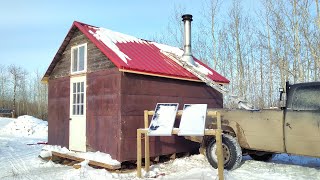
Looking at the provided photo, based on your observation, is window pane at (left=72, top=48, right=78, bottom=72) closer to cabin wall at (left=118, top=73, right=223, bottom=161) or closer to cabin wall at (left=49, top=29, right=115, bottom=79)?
cabin wall at (left=49, top=29, right=115, bottom=79)

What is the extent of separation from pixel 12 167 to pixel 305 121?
892 cm

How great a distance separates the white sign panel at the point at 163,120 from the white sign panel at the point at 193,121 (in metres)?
0.33

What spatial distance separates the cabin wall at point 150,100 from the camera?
9461mm

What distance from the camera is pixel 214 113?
7660mm

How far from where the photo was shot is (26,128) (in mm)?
25109

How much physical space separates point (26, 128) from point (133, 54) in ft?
58.2

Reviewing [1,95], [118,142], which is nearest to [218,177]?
→ [118,142]

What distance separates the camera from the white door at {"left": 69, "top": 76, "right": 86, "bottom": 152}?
10.8 metres

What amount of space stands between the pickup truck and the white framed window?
502 cm

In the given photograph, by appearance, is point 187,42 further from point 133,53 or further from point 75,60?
point 75,60

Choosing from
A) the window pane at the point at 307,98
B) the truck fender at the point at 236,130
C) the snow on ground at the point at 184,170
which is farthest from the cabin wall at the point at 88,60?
the window pane at the point at 307,98

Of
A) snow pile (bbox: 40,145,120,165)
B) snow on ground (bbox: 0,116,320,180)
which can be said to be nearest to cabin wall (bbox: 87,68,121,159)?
snow pile (bbox: 40,145,120,165)

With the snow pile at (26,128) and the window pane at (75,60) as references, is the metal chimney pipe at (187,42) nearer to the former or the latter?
the window pane at (75,60)

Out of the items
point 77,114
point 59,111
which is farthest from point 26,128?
point 77,114
